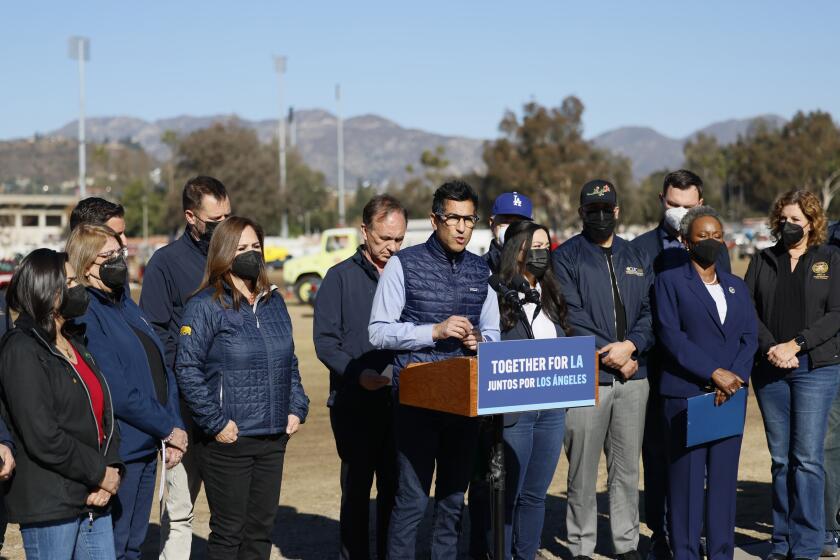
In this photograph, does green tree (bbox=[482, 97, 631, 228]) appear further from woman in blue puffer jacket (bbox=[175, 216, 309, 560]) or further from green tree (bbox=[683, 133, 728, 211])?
woman in blue puffer jacket (bbox=[175, 216, 309, 560])

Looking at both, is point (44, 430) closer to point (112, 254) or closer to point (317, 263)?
point (112, 254)

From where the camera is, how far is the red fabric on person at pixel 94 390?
4.38 meters

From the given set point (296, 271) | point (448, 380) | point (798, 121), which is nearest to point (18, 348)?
point (448, 380)

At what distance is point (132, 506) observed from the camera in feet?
16.0

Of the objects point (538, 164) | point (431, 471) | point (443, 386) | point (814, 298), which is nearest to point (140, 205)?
point (538, 164)

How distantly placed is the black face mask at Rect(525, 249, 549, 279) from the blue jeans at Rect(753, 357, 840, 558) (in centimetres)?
169

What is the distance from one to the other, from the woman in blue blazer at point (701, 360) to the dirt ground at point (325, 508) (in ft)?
2.61

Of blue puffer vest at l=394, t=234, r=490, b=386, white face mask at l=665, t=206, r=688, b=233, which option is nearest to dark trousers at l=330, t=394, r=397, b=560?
blue puffer vest at l=394, t=234, r=490, b=386

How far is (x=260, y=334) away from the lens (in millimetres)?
5145

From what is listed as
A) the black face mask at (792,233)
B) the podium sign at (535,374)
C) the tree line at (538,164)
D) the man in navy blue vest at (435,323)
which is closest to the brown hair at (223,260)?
the man in navy blue vest at (435,323)

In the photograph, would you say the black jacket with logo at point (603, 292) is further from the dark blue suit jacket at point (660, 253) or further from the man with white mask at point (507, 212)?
the man with white mask at point (507, 212)

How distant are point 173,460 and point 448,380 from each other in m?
1.44

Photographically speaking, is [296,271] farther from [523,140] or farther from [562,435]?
[523,140]

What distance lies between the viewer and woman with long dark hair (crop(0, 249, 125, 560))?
13.5 ft
